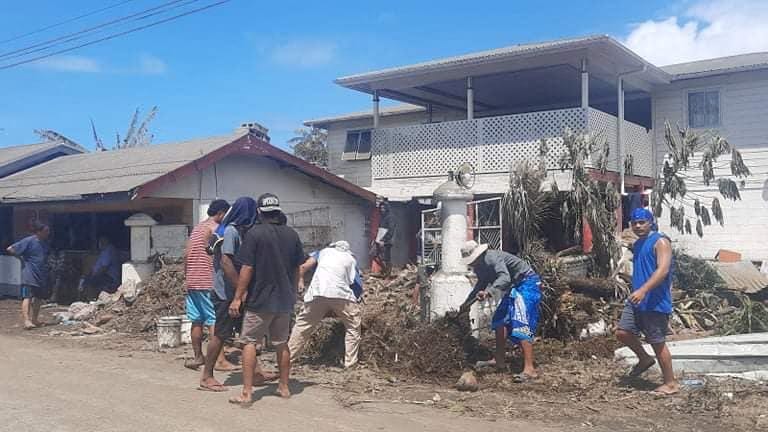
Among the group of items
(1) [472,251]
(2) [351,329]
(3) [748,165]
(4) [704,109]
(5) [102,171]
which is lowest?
(2) [351,329]

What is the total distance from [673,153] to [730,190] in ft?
4.55

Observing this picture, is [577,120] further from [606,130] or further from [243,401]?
[243,401]

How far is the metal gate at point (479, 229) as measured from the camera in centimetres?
1331

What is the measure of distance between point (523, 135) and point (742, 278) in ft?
16.9

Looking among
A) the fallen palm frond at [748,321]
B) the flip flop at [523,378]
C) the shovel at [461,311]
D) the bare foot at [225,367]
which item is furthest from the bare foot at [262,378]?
the fallen palm frond at [748,321]

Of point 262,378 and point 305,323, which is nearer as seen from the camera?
point 262,378

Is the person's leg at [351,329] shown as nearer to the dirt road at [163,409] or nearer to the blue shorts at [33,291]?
the dirt road at [163,409]

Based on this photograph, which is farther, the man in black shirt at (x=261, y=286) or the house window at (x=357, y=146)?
the house window at (x=357, y=146)

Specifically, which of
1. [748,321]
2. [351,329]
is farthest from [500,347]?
[748,321]

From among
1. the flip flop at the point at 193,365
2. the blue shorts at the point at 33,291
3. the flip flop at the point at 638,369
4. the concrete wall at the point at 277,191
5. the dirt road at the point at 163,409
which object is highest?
the concrete wall at the point at 277,191

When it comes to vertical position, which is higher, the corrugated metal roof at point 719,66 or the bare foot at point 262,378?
the corrugated metal roof at point 719,66

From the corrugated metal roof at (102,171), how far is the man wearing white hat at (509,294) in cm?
637

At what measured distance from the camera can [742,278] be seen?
477 inches

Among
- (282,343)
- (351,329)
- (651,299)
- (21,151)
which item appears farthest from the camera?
(21,151)
